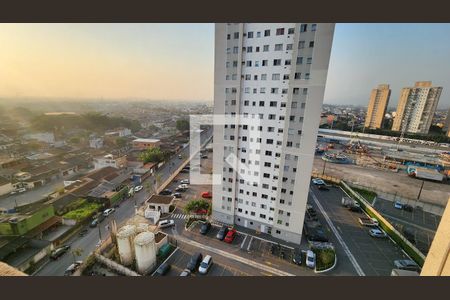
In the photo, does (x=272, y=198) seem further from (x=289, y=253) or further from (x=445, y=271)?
(x=445, y=271)

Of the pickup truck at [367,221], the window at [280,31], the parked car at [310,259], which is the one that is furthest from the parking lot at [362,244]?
the window at [280,31]

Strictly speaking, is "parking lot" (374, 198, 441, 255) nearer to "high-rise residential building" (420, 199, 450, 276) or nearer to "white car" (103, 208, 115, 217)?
"high-rise residential building" (420, 199, 450, 276)

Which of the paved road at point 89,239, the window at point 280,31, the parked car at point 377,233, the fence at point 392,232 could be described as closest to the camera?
the window at point 280,31

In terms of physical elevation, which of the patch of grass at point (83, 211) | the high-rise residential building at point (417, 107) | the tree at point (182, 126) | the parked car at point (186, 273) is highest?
the high-rise residential building at point (417, 107)

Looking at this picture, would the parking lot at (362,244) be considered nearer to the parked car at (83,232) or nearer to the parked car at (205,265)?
the parked car at (205,265)

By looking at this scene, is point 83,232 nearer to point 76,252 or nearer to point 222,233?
point 76,252

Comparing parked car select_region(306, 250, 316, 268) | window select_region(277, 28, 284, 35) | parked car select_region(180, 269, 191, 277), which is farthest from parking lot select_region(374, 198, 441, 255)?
window select_region(277, 28, 284, 35)

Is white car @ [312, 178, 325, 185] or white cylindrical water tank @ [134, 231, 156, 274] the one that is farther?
white car @ [312, 178, 325, 185]
